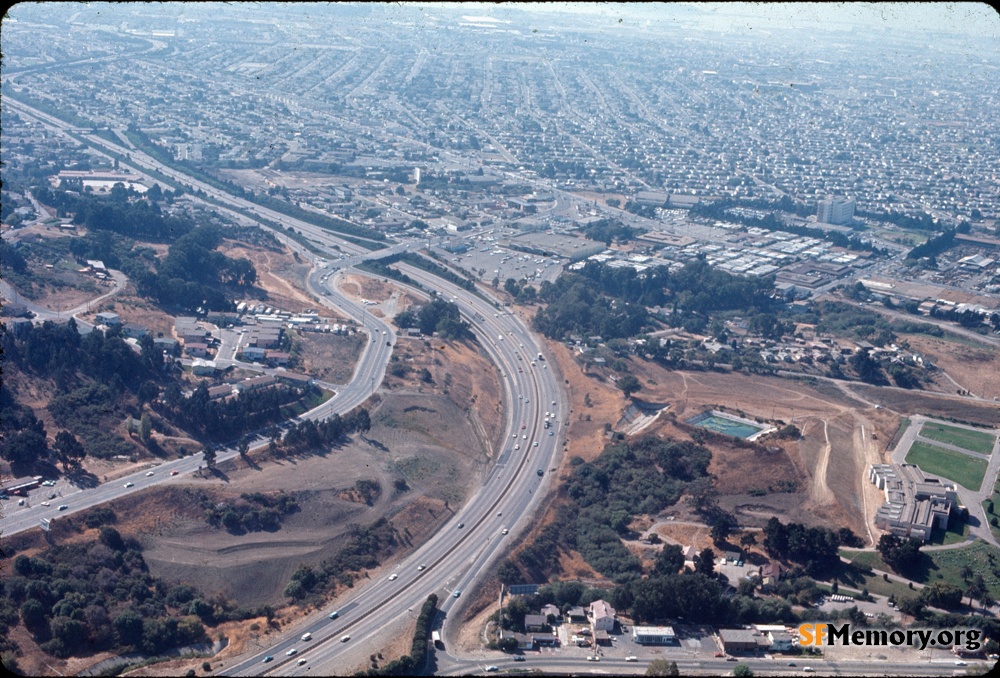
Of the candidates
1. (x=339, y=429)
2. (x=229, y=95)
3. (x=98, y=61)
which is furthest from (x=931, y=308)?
(x=98, y=61)

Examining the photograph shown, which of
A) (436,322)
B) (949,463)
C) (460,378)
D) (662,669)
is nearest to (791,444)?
(949,463)

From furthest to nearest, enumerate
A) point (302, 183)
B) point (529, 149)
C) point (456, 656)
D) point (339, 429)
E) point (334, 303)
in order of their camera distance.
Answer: point (529, 149), point (302, 183), point (334, 303), point (339, 429), point (456, 656)

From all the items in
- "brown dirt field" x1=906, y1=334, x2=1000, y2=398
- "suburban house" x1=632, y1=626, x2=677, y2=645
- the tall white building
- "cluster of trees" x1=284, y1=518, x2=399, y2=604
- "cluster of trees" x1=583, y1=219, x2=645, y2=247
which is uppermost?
the tall white building

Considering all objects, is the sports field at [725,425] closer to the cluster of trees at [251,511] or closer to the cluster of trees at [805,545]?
the cluster of trees at [805,545]

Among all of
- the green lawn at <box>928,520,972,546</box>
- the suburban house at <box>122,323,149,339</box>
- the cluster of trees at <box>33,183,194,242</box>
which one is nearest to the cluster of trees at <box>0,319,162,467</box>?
the suburban house at <box>122,323,149,339</box>

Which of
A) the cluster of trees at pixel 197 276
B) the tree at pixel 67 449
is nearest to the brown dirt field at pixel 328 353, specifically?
the cluster of trees at pixel 197 276

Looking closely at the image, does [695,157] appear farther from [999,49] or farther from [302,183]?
[999,49]

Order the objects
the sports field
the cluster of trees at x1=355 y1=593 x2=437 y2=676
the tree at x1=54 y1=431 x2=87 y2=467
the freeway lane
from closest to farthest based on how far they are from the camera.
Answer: the cluster of trees at x1=355 y1=593 x2=437 y2=676 < the freeway lane < the tree at x1=54 y1=431 x2=87 y2=467 < the sports field

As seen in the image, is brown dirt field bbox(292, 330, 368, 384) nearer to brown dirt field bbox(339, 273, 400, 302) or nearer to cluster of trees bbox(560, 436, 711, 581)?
brown dirt field bbox(339, 273, 400, 302)
